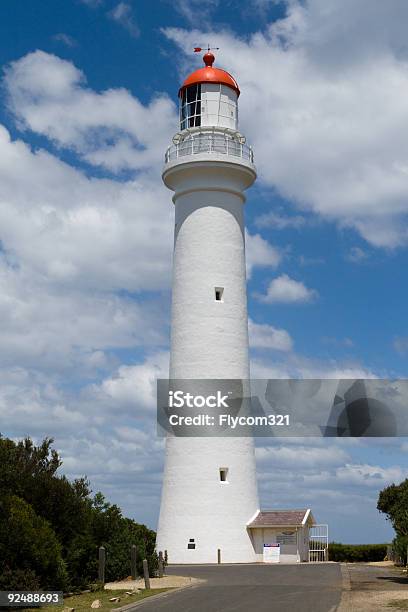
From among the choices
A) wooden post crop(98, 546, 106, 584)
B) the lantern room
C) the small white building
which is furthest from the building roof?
the lantern room

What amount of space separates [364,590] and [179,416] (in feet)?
48.5

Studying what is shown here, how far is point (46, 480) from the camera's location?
24.6 metres

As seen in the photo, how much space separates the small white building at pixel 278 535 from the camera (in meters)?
36.1

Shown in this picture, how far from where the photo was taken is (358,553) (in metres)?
44.2

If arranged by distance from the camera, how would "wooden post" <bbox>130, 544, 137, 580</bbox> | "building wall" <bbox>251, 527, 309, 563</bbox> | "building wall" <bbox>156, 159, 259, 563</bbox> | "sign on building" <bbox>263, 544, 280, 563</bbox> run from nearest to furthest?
"wooden post" <bbox>130, 544, 137, 580</bbox>, "building wall" <bbox>156, 159, 259, 563</bbox>, "sign on building" <bbox>263, 544, 280, 563</bbox>, "building wall" <bbox>251, 527, 309, 563</bbox>

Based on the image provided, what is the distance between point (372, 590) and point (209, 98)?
76.5 feet

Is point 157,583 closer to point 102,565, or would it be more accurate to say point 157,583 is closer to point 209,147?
point 102,565

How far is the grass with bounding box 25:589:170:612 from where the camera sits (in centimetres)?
1958

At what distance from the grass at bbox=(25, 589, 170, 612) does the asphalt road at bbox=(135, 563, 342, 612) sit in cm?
67

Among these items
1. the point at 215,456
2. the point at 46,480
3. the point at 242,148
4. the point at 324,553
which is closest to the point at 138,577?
the point at 46,480

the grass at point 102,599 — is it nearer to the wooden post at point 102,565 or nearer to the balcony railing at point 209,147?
the wooden post at point 102,565

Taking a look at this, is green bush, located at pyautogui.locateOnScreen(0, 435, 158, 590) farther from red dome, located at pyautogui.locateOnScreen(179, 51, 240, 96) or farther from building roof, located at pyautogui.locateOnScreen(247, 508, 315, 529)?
red dome, located at pyautogui.locateOnScreen(179, 51, 240, 96)

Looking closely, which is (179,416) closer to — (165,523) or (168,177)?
(165,523)

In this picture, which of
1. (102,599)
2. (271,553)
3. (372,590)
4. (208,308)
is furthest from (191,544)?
Result: (102,599)
